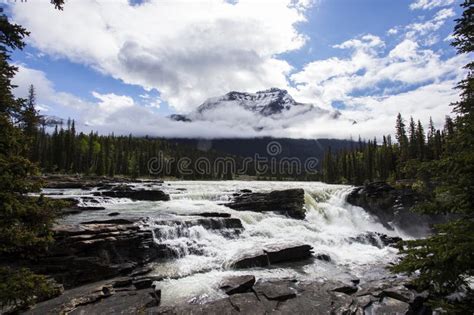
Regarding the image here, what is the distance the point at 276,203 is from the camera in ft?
108

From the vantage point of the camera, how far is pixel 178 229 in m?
20.2

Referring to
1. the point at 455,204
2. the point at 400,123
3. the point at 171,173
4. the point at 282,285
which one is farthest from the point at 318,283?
the point at 171,173

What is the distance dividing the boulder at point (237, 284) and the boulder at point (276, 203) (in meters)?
18.0

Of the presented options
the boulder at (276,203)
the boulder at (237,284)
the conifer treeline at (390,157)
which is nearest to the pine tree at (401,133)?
the conifer treeline at (390,157)

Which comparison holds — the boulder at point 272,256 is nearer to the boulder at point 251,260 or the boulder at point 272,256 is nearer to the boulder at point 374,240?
the boulder at point 251,260

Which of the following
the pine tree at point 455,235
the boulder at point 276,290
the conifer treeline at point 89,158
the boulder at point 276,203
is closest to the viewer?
the pine tree at point 455,235

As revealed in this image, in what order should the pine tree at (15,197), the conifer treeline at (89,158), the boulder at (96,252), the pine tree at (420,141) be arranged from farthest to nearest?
the conifer treeline at (89,158) < the pine tree at (420,141) < the boulder at (96,252) < the pine tree at (15,197)

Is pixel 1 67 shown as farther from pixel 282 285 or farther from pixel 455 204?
pixel 282 285

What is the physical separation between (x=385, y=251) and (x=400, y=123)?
79.1 m

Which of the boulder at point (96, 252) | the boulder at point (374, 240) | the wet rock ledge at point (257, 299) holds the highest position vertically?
the boulder at point (96, 252)

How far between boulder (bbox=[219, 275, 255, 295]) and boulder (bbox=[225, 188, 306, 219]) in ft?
58.9

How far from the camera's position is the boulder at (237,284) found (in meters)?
12.8

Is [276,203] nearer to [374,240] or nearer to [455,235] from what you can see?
[374,240]

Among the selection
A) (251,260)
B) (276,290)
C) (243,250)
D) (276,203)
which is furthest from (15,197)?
(276,203)
